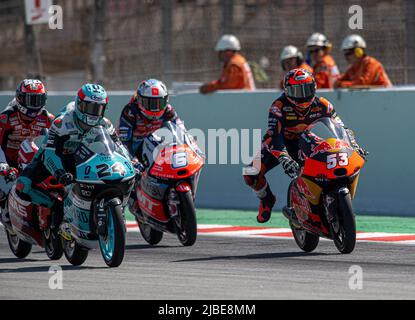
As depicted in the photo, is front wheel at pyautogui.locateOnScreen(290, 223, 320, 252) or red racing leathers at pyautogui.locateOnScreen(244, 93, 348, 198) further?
red racing leathers at pyautogui.locateOnScreen(244, 93, 348, 198)

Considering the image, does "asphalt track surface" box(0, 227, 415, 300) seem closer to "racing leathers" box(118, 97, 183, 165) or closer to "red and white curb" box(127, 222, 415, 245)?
"red and white curb" box(127, 222, 415, 245)

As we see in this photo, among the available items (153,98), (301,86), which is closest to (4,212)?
(153,98)

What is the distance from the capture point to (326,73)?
16.0 metres

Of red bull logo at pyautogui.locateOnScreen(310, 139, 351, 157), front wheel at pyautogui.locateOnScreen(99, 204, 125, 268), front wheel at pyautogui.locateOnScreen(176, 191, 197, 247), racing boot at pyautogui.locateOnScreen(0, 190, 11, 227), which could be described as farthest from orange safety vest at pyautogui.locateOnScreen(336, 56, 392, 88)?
front wheel at pyautogui.locateOnScreen(99, 204, 125, 268)

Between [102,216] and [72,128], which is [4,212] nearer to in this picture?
[72,128]

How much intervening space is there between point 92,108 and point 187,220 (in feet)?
6.02

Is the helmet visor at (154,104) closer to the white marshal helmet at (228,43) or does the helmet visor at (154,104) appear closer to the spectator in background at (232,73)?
the spectator in background at (232,73)

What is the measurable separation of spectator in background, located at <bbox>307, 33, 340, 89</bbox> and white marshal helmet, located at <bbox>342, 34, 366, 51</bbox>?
1.13ft

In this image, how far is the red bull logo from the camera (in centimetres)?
1114

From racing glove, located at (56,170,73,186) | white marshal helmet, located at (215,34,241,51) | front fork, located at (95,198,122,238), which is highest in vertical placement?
white marshal helmet, located at (215,34,241,51)

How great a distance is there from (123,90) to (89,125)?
7714 millimetres

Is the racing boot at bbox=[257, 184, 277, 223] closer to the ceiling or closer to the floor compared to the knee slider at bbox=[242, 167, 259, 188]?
closer to the floor

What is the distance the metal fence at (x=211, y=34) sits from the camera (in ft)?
51.0
